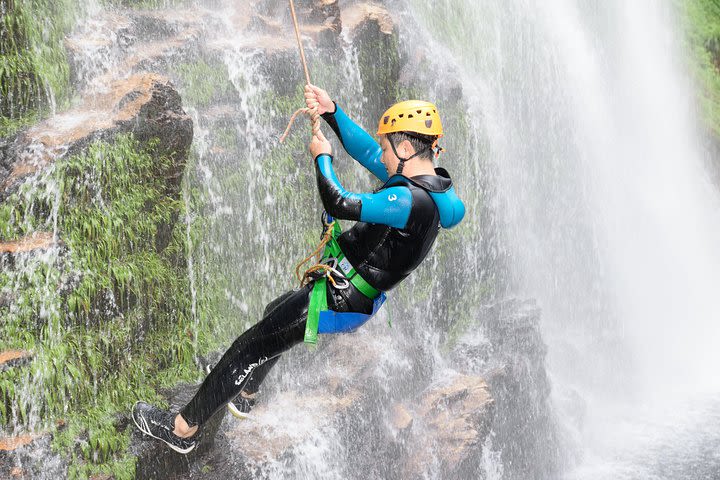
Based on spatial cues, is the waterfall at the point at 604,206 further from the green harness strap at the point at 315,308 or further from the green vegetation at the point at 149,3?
the green harness strap at the point at 315,308

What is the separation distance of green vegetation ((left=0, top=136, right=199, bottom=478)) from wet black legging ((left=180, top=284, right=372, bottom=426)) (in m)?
1.36

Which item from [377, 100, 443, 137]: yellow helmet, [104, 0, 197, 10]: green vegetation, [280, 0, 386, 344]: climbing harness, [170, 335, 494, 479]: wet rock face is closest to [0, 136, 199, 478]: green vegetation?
[170, 335, 494, 479]: wet rock face

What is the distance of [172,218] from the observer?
662 centimetres

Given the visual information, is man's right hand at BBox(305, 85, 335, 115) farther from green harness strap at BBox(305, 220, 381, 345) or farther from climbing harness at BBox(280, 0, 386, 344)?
green harness strap at BBox(305, 220, 381, 345)

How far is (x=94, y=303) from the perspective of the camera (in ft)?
19.2

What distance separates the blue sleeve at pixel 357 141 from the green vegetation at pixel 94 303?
6.99 ft

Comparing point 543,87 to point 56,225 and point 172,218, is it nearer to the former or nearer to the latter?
point 172,218

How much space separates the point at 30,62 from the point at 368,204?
354 centimetres

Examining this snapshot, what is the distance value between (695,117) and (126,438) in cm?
1865

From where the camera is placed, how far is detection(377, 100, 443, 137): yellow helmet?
4.30 m

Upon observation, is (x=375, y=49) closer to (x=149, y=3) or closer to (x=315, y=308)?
(x=149, y=3)

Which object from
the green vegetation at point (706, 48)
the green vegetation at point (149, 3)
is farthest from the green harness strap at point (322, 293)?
the green vegetation at point (706, 48)

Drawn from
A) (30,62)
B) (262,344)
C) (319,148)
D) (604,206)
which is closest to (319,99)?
(319,148)

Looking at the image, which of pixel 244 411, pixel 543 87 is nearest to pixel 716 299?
pixel 543 87
